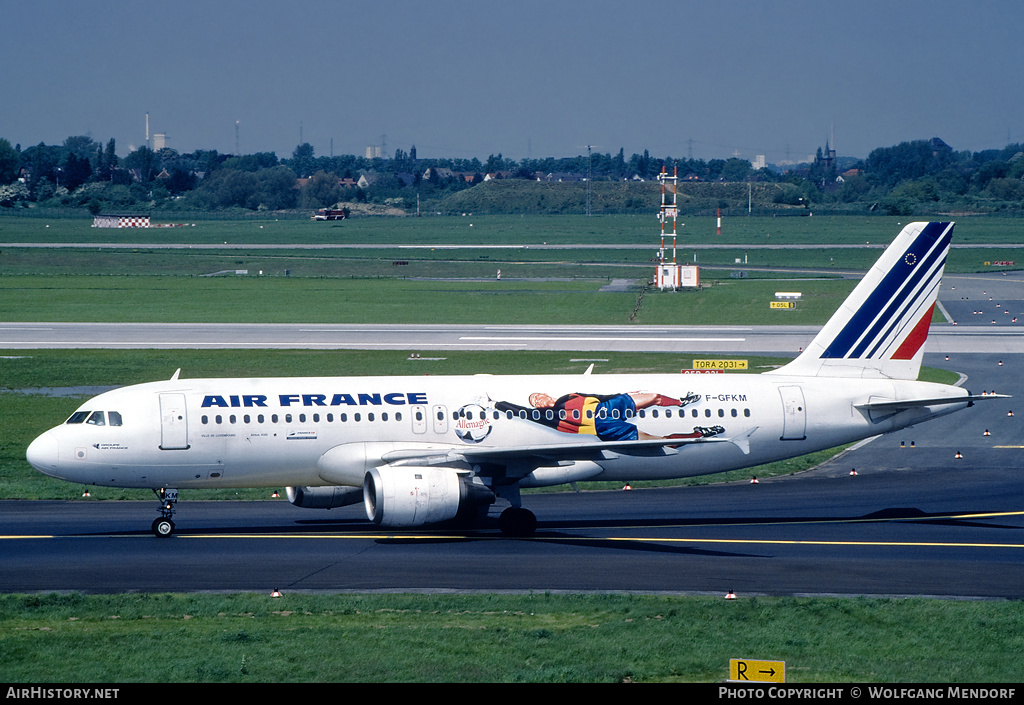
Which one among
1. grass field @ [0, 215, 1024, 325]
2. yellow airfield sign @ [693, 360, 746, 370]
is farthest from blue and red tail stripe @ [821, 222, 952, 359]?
grass field @ [0, 215, 1024, 325]

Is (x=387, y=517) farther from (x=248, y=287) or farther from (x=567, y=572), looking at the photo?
(x=248, y=287)

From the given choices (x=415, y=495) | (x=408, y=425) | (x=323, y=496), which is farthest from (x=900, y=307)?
(x=323, y=496)

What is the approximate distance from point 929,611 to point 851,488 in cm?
1499

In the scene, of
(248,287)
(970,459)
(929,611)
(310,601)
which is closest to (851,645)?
(929,611)

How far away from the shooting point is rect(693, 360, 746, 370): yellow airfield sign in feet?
202

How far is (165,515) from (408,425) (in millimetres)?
7145

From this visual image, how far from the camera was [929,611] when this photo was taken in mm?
25094

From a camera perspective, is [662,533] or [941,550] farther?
[662,533]

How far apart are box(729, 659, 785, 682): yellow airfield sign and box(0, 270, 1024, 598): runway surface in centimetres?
1363

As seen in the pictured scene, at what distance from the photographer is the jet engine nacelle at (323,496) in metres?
34.5

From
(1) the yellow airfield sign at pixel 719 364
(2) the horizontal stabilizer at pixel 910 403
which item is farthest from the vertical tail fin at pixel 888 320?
(1) the yellow airfield sign at pixel 719 364

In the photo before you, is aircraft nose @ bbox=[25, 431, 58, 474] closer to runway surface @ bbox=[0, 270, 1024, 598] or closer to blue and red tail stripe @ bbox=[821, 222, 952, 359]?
runway surface @ bbox=[0, 270, 1024, 598]

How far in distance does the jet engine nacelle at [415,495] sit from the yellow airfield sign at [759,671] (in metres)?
18.0

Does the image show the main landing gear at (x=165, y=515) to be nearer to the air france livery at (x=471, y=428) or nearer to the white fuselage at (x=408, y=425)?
the air france livery at (x=471, y=428)
